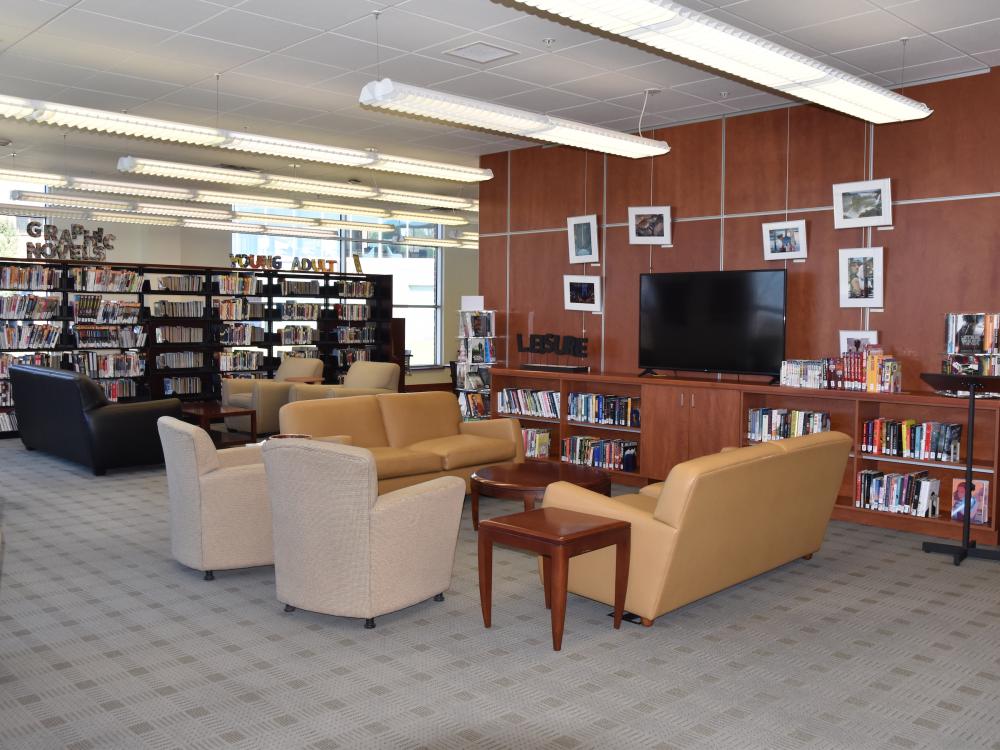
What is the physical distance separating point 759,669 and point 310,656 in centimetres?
209

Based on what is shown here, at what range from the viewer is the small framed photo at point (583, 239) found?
9302 millimetres

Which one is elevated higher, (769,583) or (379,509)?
(379,509)

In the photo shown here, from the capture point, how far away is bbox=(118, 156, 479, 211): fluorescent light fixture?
855 centimetres

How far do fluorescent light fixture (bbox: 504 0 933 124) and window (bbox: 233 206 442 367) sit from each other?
12140 mm

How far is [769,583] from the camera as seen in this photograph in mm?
5434

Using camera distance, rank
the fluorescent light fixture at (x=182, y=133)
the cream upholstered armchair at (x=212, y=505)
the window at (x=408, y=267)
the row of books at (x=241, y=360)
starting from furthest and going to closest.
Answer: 1. the window at (x=408, y=267)
2. the row of books at (x=241, y=360)
3. the fluorescent light fixture at (x=182, y=133)
4. the cream upholstered armchair at (x=212, y=505)

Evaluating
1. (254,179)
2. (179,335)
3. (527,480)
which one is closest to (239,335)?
(179,335)

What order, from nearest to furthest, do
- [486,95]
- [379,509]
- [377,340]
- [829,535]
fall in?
[379,509] → [829,535] → [486,95] → [377,340]

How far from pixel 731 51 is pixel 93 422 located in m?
6.55

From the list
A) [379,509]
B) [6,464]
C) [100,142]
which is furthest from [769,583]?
[100,142]

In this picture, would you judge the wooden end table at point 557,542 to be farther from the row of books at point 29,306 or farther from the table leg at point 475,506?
the row of books at point 29,306

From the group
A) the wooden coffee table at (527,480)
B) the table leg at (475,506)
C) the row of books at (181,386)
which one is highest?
the row of books at (181,386)

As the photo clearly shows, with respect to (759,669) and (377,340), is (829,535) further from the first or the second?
(377,340)

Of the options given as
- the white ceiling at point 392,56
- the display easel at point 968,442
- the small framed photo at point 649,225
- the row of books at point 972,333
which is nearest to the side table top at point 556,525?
the display easel at point 968,442
